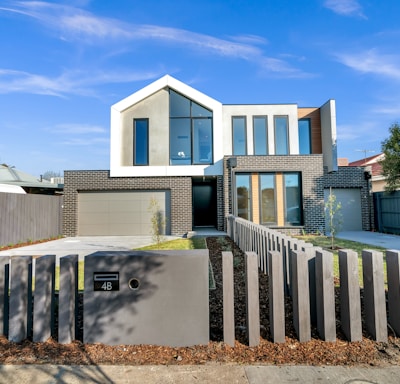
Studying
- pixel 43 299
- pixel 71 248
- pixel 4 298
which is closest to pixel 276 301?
pixel 43 299

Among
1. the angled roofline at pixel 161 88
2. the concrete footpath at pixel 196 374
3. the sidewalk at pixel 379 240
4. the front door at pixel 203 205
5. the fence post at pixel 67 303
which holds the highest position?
the angled roofline at pixel 161 88

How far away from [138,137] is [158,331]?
43.4 feet

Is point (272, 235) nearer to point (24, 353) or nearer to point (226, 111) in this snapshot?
point (24, 353)

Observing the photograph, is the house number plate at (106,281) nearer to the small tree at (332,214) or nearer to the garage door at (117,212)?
the small tree at (332,214)

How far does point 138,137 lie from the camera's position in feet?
48.8

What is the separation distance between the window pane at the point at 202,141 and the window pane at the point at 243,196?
2.20 m

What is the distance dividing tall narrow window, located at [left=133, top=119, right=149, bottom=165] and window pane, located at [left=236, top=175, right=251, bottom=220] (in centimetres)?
530

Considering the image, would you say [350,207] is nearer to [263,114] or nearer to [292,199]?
[292,199]

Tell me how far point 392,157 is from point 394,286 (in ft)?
39.7

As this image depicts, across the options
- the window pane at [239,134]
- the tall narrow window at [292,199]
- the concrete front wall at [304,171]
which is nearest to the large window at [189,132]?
the window pane at [239,134]

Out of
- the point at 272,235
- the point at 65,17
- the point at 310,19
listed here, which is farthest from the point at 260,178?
the point at 65,17

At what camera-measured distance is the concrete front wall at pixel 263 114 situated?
1537cm

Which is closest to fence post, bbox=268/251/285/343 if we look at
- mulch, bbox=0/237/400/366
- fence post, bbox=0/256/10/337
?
mulch, bbox=0/237/400/366

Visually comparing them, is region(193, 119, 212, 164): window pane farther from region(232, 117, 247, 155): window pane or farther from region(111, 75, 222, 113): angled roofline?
region(232, 117, 247, 155): window pane
